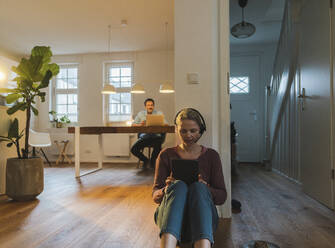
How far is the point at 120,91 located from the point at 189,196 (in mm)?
5409

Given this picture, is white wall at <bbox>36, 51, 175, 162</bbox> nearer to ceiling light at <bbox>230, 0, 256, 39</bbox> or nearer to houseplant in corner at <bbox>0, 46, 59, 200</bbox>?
ceiling light at <bbox>230, 0, 256, 39</bbox>

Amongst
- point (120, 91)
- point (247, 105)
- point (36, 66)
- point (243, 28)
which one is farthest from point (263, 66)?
point (36, 66)

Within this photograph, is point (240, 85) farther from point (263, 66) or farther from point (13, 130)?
point (13, 130)

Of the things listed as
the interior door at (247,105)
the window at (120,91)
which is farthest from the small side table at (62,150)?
the interior door at (247,105)

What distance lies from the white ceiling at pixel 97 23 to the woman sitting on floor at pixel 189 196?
294 centimetres

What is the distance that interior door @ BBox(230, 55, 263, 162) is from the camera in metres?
5.83

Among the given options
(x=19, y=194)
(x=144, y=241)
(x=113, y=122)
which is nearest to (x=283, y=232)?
(x=144, y=241)

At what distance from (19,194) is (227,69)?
232cm

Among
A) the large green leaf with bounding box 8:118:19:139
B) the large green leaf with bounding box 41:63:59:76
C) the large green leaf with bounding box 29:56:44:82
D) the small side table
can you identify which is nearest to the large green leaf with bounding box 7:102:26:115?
the large green leaf with bounding box 8:118:19:139

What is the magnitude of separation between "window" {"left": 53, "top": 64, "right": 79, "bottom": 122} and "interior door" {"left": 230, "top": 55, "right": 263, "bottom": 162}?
12.7 ft

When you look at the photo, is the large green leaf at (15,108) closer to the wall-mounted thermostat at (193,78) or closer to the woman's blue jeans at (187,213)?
the wall-mounted thermostat at (193,78)

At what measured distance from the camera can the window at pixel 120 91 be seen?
634cm

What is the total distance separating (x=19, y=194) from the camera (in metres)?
2.57

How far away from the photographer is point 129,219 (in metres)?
2.03
